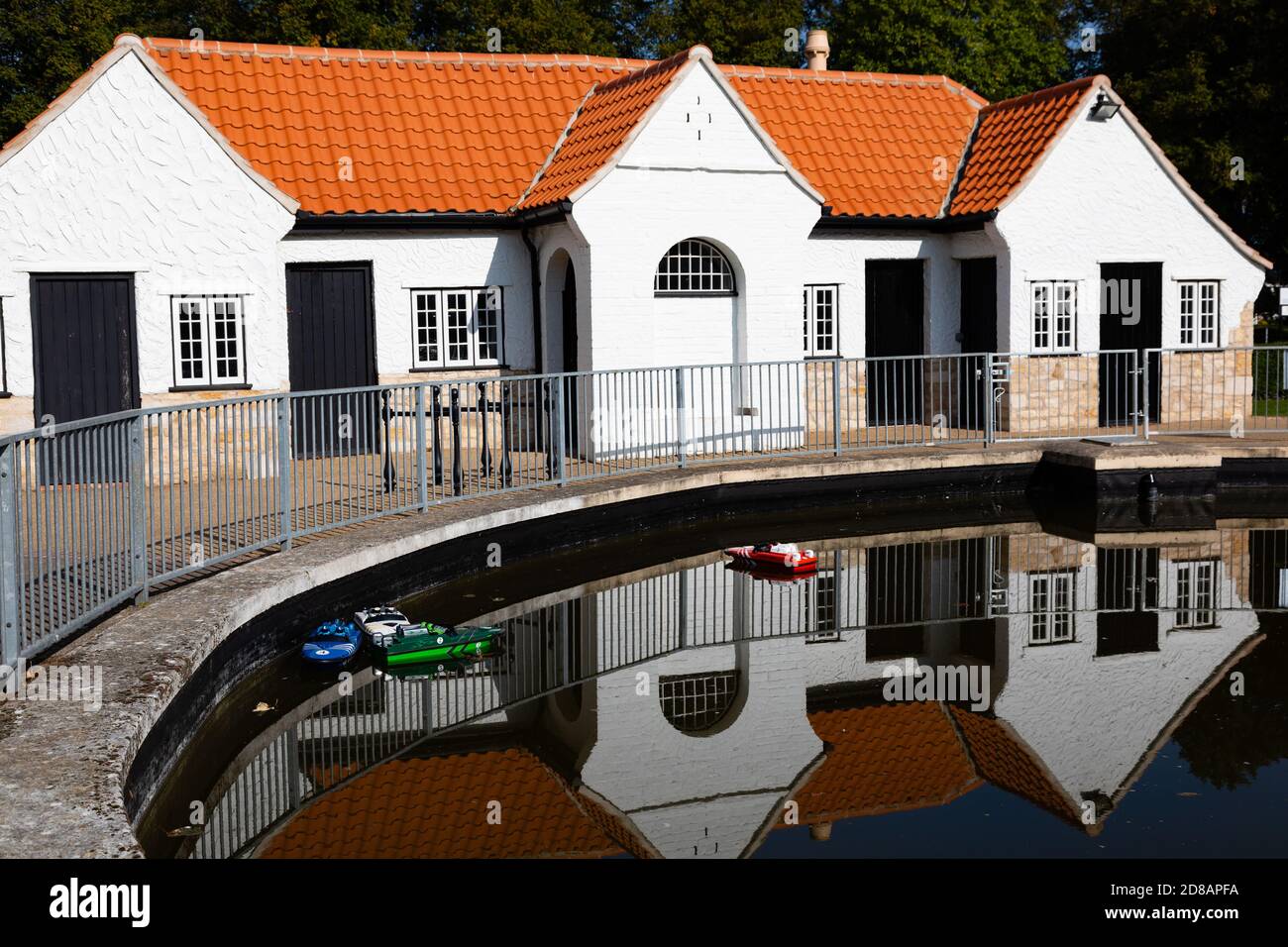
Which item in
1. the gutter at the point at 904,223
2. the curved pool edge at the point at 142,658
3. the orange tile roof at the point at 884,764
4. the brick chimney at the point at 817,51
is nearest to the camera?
the curved pool edge at the point at 142,658

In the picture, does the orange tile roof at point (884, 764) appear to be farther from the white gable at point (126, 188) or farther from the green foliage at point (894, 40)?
the green foliage at point (894, 40)

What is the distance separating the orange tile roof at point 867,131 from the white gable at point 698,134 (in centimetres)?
244

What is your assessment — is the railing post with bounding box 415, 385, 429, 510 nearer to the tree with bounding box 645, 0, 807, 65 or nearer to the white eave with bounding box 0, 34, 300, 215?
the white eave with bounding box 0, 34, 300, 215

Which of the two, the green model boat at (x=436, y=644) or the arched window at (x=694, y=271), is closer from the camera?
the green model boat at (x=436, y=644)

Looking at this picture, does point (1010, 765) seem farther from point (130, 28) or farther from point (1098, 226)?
point (130, 28)

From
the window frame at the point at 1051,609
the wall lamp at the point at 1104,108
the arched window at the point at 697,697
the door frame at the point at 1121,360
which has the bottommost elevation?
the arched window at the point at 697,697

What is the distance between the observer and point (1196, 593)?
43.1 feet

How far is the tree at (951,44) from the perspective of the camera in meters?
39.2

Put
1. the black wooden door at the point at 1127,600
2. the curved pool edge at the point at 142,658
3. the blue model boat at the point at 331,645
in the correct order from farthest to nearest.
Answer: the black wooden door at the point at 1127,600 → the blue model boat at the point at 331,645 → the curved pool edge at the point at 142,658

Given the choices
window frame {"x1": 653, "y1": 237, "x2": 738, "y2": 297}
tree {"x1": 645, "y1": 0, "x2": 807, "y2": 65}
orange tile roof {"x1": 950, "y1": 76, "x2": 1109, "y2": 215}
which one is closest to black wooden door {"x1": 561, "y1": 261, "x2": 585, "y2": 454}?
window frame {"x1": 653, "y1": 237, "x2": 738, "y2": 297}

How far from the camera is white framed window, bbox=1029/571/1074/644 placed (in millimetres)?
11680

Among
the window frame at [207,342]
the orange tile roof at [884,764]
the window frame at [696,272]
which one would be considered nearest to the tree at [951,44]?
the window frame at [696,272]

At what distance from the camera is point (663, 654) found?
11.3 meters

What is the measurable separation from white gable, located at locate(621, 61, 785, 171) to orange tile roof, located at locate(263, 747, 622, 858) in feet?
36.9
